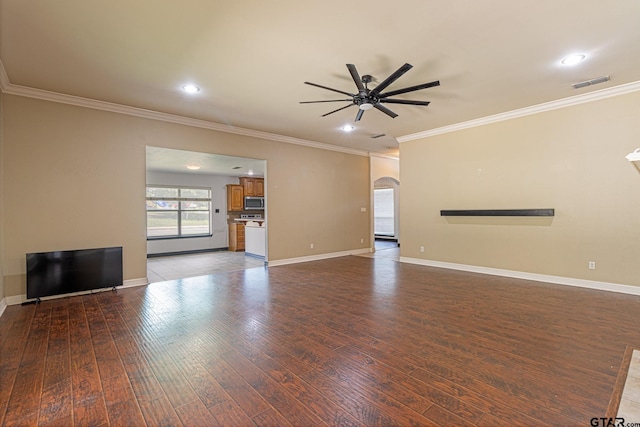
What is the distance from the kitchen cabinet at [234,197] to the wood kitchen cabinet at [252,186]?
177mm

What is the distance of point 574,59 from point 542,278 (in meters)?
3.29

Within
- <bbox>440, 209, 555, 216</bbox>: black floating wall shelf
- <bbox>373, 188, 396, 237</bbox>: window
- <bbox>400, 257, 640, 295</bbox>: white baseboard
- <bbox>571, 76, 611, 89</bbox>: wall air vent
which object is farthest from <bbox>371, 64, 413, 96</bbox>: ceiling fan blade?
<bbox>373, 188, 396, 237</bbox>: window

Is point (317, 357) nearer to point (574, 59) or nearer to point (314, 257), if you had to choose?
point (574, 59)

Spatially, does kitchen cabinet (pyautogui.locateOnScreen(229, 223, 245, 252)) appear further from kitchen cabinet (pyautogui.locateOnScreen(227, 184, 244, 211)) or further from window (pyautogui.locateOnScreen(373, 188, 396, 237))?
window (pyautogui.locateOnScreen(373, 188, 396, 237))

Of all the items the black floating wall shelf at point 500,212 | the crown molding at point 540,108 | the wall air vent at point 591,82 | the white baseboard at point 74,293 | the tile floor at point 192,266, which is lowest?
the tile floor at point 192,266

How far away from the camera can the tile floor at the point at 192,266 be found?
18.9 feet

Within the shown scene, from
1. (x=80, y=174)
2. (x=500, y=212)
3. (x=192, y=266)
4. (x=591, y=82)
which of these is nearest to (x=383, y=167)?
(x=500, y=212)

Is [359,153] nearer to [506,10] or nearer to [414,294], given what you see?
[414,294]

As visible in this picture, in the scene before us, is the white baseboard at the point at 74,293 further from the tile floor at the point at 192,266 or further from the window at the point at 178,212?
the window at the point at 178,212

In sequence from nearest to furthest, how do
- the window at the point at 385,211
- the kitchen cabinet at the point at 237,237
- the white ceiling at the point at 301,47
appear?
the white ceiling at the point at 301,47, the kitchen cabinet at the point at 237,237, the window at the point at 385,211

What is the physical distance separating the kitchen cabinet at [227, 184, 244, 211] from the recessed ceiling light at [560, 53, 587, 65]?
28.2ft

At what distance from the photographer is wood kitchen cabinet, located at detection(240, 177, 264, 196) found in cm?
1010

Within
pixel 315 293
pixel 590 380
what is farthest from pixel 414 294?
pixel 590 380

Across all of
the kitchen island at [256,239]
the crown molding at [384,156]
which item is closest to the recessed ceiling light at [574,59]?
the crown molding at [384,156]
